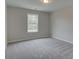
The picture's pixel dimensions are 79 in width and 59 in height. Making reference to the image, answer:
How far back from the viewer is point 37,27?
20.6 ft

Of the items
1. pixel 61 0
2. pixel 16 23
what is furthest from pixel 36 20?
pixel 61 0

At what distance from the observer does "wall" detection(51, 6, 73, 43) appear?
4.72m

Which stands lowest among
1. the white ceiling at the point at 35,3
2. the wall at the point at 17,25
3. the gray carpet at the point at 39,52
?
the gray carpet at the point at 39,52

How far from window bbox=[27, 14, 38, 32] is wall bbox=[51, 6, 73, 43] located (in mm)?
1501

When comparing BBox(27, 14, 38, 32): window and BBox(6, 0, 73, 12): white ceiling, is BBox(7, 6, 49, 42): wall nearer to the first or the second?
BBox(27, 14, 38, 32): window

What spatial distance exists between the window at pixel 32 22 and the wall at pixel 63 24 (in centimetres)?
150

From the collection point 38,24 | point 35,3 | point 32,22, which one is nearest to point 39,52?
point 35,3

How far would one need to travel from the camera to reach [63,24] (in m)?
5.34

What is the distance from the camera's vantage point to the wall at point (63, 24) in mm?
4723

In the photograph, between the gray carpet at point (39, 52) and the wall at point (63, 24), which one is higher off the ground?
the wall at point (63, 24)

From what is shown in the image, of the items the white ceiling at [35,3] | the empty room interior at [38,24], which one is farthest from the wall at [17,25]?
the white ceiling at [35,3]

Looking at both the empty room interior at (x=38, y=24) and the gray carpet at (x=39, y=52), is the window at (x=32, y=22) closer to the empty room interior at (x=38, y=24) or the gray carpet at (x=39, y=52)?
the empty room interior at (x=38, y=24)
